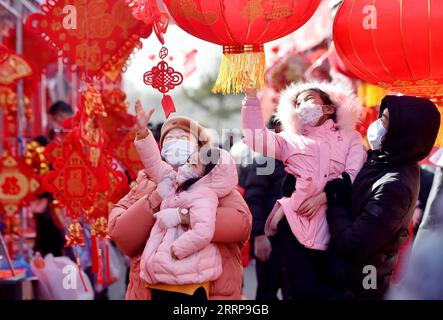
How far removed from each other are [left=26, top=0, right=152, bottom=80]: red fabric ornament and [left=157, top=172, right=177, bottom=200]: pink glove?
3.55 ft

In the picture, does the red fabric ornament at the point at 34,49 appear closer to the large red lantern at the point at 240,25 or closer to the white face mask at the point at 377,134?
the large red lantern at the point at 240,25

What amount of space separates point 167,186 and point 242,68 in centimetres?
69

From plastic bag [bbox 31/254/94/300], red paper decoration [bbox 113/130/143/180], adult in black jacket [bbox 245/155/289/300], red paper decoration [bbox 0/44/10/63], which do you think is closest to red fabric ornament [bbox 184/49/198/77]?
red paper decoration [bbox 113/130/143/180]

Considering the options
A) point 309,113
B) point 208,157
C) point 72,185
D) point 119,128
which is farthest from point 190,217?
point 119,128

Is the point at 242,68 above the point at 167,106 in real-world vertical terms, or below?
above

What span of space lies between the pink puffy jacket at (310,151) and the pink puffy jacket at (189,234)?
231mm

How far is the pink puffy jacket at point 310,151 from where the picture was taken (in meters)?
4.30

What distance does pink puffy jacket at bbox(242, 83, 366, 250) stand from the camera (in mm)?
4301

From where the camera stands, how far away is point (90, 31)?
5.09m

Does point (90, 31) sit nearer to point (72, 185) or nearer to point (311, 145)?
point (72, 185)

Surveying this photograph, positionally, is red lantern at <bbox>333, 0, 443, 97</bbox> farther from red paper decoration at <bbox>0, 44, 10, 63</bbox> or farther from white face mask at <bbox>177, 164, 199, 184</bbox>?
red paper decoration at <bbox>0, 44, 10, 63</bbox>

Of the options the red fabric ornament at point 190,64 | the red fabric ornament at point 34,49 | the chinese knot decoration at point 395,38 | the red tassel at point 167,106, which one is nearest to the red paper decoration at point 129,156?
the red fabric ornament at point 190,64

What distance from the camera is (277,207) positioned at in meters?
4.51
